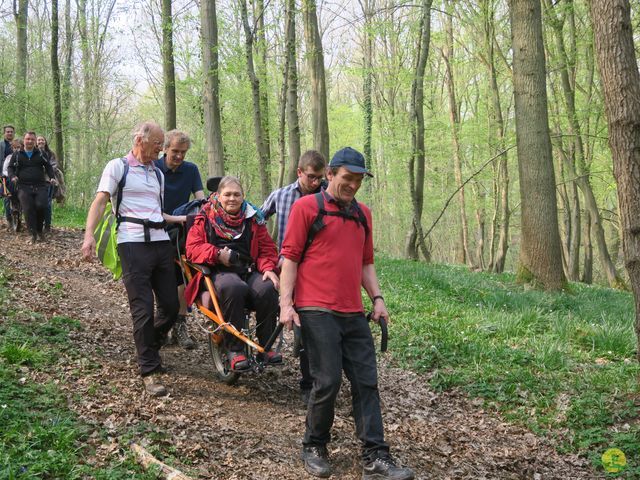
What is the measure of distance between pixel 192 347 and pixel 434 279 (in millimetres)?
5610

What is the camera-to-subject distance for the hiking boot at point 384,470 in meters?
3.90

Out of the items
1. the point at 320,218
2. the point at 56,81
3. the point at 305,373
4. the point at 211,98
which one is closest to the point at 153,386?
the point at 305,373

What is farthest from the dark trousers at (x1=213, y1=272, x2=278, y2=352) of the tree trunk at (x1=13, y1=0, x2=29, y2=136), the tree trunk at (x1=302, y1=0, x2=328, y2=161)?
the tree trunk at (x1=13, y1=0, x2=29, y2=136)

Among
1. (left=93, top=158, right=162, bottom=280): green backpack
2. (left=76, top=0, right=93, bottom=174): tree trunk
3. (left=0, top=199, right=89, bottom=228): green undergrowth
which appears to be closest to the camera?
(left=93, top=158, right=162, bottom=280): green backpack

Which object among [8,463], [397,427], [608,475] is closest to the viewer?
[8,463]

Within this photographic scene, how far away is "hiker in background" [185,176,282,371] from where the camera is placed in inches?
204

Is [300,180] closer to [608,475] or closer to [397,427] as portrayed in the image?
[397,427]

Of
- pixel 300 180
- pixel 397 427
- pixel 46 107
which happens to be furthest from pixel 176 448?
pixel 46 107

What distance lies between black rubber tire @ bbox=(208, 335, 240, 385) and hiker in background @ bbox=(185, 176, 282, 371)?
279mm

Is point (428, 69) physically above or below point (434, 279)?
above

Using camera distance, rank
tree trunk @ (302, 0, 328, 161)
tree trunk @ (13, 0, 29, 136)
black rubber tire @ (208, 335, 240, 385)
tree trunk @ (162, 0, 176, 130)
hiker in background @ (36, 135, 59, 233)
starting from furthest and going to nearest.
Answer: tree trunk @ (13, 0, 29, 136), tree trunk @ (162, 0, 176, 130), tree trunk @ (302, 0, 328, 161), hiker in background @ (36, 135, 59, 233), black rubber tire @ (208, 335, 240, 385)

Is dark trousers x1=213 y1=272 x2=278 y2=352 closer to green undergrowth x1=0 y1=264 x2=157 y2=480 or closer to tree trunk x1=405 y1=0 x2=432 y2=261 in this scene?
green undergrowth x1=0 y1=264 x2=157 y2=480

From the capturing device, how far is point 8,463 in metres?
3.40

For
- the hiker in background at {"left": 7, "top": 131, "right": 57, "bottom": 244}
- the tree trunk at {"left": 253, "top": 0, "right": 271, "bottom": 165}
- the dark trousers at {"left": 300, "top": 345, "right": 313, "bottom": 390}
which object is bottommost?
the dark trousers at {"left": 300, "top": 345, "right": 313, "bottom": 390}
